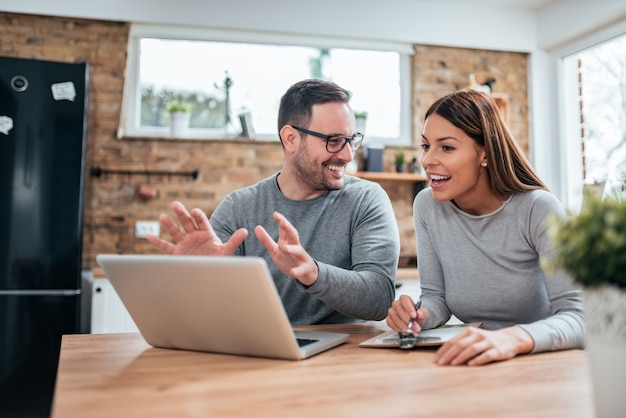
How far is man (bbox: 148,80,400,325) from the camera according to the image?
1671 mm

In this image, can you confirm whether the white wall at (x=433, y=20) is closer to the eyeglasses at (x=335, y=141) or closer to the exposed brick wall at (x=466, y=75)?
the exposed brick wall at (x=466, y=75)

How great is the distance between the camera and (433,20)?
4.15m

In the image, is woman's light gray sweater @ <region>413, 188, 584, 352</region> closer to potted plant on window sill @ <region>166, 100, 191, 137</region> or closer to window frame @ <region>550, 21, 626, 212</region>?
potted plant on window sill @ <region>166, 100, 191, 137</region>

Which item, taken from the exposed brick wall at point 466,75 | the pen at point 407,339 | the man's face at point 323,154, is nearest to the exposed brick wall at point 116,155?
the exposed brick wall at point 466,75

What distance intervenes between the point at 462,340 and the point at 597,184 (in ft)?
6.94

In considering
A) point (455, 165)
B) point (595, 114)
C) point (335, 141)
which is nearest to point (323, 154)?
point (335, 141)

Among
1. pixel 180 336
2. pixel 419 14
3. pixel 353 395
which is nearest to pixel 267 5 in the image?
pixel 419 14

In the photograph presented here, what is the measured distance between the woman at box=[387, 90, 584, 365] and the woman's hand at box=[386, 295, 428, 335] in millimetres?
77

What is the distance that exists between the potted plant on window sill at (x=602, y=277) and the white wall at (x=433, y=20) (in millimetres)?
3468

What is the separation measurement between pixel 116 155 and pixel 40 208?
2.53ft

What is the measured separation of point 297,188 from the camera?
1975 millimetres

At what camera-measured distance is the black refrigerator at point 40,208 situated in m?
2.91

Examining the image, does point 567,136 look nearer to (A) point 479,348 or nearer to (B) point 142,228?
(B) point 142,228

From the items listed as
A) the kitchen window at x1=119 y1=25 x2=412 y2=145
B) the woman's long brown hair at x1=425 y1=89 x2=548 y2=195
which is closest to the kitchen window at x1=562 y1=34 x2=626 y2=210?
the kitchen window at x1=119 y1=25 x2=412 y2=145
